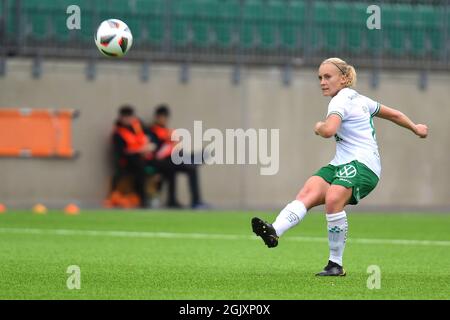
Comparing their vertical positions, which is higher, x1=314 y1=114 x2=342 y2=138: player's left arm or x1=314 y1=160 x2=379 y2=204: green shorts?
x1=314 y1=114 x2=342 y2=138: player's left arm

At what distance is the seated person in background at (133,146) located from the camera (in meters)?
21.3

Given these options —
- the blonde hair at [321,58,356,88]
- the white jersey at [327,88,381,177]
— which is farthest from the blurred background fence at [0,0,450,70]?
the white jersey at [327,88,381,177]

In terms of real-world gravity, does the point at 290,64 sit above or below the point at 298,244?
above

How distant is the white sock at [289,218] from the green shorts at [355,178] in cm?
35

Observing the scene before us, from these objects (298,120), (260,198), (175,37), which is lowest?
(260,198)

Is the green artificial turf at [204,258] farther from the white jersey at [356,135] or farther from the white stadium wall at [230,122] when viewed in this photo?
the white stadium wall at [230,122]

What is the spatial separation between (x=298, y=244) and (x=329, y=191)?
4.28 metres

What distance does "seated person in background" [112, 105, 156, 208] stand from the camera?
2133 cm

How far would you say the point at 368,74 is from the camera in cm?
2362

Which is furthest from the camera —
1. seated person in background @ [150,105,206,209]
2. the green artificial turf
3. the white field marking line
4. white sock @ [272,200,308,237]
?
seated person in background @ [150,105,206,209]

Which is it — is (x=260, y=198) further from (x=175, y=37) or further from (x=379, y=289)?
(x=379, y=289)

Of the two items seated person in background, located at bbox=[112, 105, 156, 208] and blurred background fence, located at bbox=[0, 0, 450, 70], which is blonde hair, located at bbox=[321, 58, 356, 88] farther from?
blurred background fence, located at bbox=[0, 0, 450, 70]

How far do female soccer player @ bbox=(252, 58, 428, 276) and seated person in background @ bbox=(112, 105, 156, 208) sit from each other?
11984mm
